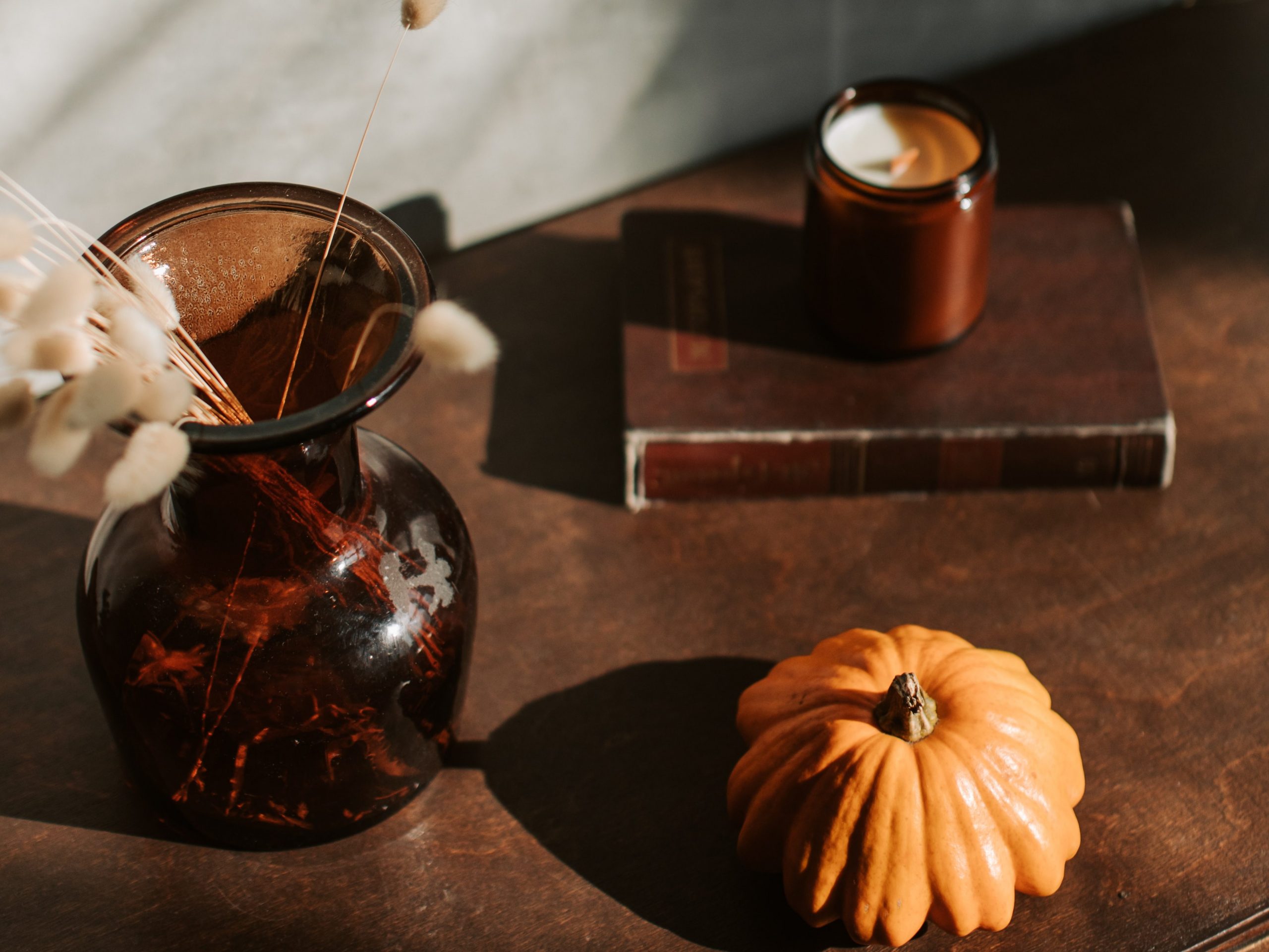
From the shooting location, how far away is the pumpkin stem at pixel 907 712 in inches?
23.8

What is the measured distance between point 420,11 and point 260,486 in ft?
0.73

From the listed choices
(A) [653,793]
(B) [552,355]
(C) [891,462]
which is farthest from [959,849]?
(B) [552,355]

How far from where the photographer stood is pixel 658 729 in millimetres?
755

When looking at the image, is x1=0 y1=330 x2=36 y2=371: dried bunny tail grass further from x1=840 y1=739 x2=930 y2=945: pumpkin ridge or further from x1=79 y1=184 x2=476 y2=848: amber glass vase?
x1=840 y1=739 x2=930 y2=945: pumpkin ridge

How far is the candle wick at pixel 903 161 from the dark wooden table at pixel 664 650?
0.55ft

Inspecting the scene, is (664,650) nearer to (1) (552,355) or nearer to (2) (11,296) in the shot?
(1) (552,355)

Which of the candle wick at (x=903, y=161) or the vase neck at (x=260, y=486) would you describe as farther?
the candle wick at (x=903, y=161)

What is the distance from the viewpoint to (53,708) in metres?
0.75

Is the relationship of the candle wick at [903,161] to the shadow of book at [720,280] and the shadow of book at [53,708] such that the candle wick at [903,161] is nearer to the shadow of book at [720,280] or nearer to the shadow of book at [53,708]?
the shadow of book at [720,280]

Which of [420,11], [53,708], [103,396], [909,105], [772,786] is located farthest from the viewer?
[909,105]

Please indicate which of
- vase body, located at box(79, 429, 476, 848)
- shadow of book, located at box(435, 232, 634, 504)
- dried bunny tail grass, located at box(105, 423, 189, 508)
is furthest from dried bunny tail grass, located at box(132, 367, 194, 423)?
shadow of book, located at box(435, 232, 634, 504)

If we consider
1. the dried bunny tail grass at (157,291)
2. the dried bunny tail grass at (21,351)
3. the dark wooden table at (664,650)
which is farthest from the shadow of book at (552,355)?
the dried bunny tail grass at (21,351)

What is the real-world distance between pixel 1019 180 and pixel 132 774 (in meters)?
0.86

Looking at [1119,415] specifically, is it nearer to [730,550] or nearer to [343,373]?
[730,550]
